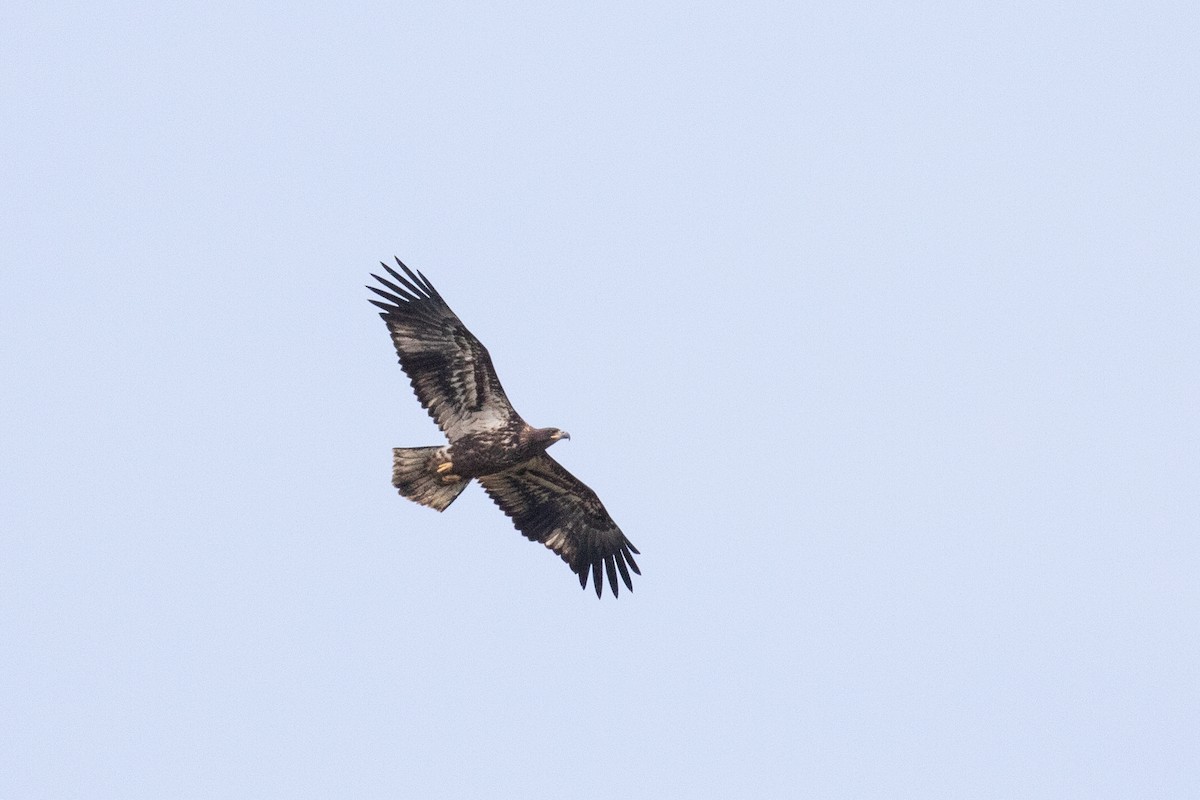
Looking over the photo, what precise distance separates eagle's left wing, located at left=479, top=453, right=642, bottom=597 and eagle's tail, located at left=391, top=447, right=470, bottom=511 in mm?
869

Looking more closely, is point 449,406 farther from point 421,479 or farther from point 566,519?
point 566,519

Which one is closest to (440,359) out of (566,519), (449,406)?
(449,406)

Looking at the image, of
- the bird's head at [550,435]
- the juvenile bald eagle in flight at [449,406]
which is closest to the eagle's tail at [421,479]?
the juvenile bald eagle in flight at [449,406]

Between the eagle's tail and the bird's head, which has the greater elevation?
the bird's head

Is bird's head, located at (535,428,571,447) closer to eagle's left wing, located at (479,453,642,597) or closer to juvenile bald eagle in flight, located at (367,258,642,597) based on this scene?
juvenile bald eagle in flight, located at (367,258,642,597)

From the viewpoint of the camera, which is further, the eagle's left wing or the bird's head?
the eagle's left wing

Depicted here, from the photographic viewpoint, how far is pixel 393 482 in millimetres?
22672

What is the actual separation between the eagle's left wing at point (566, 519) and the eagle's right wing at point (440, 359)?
1.22m

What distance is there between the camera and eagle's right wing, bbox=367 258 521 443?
2216cm

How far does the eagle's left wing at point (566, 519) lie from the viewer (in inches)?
923

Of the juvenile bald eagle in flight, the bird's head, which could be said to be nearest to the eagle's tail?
the juvenile bald eagle in flight

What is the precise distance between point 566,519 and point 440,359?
297cm

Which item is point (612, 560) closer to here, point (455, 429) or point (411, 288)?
point (455, 429)

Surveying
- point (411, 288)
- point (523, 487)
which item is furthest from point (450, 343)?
point (523, 487)
